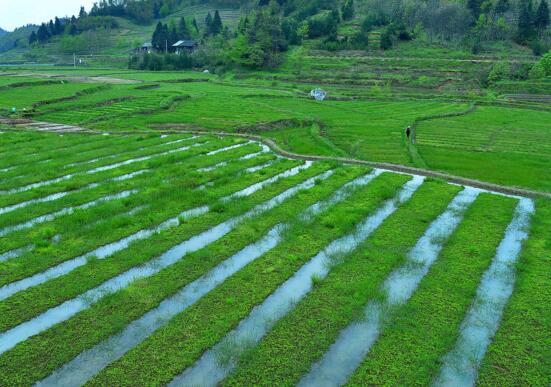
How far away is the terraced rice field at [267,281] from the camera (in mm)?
7746

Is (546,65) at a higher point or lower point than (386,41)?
lower

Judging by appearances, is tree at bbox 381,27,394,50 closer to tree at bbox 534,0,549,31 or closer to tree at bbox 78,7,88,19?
tree at bbox 534,0,549,31

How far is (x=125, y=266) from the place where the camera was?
429 inches

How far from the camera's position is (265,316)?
30.1 feet

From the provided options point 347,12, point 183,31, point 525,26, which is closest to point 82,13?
point 183,31

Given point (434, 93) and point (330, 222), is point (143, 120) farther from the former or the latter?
point (434, 93)

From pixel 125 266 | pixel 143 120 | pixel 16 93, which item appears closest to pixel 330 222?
pixel 125 266

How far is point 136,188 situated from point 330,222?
7.55 m

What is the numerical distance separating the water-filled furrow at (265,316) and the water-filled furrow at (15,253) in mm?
6314

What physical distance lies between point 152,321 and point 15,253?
4945mm

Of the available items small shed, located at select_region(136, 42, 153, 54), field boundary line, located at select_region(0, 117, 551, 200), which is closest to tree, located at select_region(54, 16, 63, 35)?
small shed, located at select_region(136, 42, 153, 54)

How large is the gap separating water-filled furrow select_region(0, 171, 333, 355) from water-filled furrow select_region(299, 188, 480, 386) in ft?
15.9

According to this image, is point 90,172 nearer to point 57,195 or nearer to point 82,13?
point 57,195

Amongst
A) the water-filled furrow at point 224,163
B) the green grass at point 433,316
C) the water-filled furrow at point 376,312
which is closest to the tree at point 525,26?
the water-filled furrow at point 224,163
